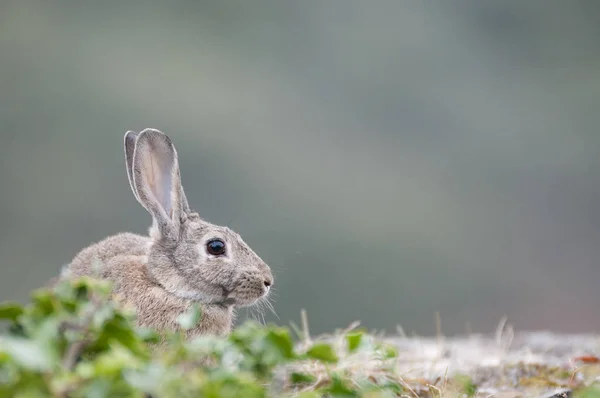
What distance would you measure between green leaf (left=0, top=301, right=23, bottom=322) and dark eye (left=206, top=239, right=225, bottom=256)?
2041 millimetres

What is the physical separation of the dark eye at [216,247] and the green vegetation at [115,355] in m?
1.60

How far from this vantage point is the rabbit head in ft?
14.0

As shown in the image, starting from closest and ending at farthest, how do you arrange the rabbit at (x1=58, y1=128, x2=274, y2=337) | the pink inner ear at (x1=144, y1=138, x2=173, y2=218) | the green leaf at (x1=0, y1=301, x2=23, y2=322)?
the green leaf at (x1=0, y1=301, x2=23, y2=322)
the rabbit at (x1=58, y1=128, x2=274, y2=337)
the pink inner ear at (x1=144, y1=138, x2=173, y2=218)

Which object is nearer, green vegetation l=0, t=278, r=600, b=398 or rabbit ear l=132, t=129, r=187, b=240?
green vegetation l=0, t=278, r=600, b=398

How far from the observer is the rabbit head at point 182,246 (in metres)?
4.27

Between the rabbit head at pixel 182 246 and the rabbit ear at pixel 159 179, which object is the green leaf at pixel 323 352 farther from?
the rabbit ear at pixel 159 179

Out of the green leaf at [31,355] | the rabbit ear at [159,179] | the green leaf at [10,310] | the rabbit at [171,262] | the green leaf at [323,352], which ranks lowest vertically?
the green leaf at [31,355]

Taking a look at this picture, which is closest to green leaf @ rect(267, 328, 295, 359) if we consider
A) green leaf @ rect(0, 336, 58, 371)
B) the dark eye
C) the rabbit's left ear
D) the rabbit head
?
green leaf @ rect(0, 336, 58, 371)

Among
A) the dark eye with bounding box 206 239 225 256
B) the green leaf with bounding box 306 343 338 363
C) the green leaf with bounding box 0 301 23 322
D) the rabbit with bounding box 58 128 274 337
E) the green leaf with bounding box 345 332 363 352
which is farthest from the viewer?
the dark eye with bounding box 206 239 225 256

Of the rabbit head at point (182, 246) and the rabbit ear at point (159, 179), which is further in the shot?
the rabbit ear at point (159, 179)

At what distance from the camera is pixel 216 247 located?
14.3ft

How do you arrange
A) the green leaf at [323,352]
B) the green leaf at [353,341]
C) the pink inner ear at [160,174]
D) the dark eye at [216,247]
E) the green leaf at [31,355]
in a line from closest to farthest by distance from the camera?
the green leaf at [31,355], the green leaf at [323,352], the green leaf at [353,341], the dark eye at [216,247], the pink inner ear at [160,174]

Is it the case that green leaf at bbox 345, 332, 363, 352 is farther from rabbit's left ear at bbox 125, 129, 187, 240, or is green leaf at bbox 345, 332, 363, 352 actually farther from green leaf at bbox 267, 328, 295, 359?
rabbit's left ear at bbox 125, 129, 187, 240

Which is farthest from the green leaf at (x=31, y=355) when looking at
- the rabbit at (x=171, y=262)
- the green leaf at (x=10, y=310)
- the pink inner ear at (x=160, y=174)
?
the pink inner ear at (x=160, y=174)
